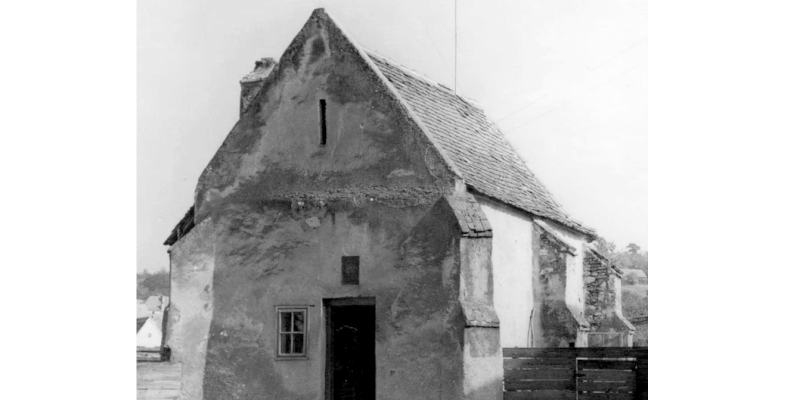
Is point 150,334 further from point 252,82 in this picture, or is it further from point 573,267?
point 573,267

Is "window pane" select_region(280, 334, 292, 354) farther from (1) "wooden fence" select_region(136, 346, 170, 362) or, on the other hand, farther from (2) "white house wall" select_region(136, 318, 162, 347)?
(2) "white house wall" select_region(136, 318, 162, 347)

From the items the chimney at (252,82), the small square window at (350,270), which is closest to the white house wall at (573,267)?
the small square window at (350,270)

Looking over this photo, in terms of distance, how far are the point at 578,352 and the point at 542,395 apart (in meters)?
1.04

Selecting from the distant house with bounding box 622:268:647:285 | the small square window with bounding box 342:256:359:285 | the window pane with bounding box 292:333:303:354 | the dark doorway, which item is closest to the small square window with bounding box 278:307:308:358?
the window pane with bounding box 292:333:303:354

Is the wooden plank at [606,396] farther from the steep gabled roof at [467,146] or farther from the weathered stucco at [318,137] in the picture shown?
the weathered stucco at [318,137]

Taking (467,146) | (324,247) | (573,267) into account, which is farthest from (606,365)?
(467,146)

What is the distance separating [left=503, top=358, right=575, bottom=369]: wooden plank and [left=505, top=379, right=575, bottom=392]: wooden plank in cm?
29

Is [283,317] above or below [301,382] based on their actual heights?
above
